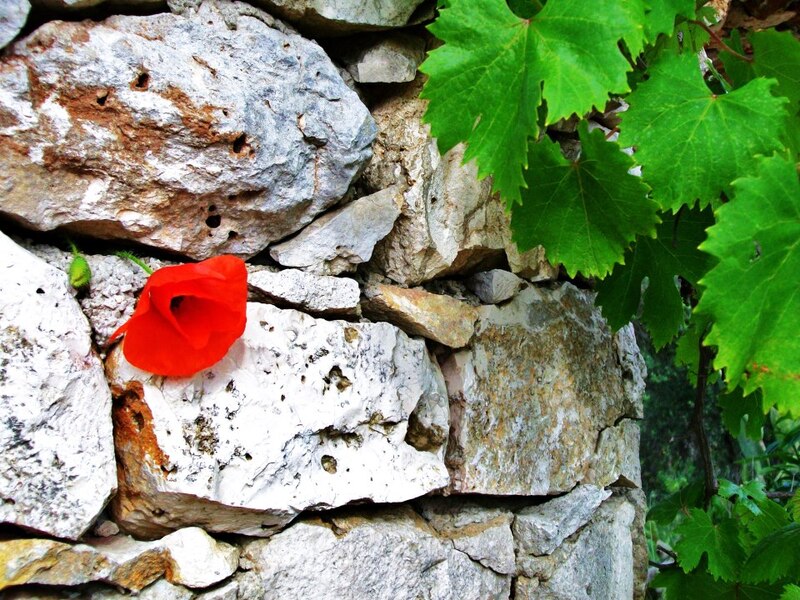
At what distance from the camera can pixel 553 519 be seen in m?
1.38

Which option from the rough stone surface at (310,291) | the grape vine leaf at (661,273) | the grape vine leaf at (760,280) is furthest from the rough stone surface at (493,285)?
the grape vine leaf at (760,280)

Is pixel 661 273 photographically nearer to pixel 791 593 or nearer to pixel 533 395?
pixel 533 395

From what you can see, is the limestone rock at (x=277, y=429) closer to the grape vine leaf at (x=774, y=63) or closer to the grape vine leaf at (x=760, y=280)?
the grape vine leaf at (x=760, y=280)

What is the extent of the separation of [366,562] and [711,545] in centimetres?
71

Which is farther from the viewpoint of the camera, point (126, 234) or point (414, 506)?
point (414, 506)

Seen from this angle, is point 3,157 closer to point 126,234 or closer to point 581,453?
point 126,234

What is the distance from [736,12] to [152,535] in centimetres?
185

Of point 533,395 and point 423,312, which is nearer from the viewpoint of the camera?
point 423,312

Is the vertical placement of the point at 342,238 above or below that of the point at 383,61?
below

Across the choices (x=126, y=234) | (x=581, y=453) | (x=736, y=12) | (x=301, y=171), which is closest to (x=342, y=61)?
(x=301, y=171)

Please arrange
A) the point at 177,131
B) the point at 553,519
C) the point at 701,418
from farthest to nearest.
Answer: the point at 701,418 < the point at 553,519 < the point at 177,131

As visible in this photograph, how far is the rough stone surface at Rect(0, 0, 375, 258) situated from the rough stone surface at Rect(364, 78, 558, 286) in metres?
0.10

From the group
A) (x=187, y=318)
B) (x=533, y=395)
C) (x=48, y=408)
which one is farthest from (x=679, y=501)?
(x=48, y=408)

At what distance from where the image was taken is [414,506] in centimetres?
128
